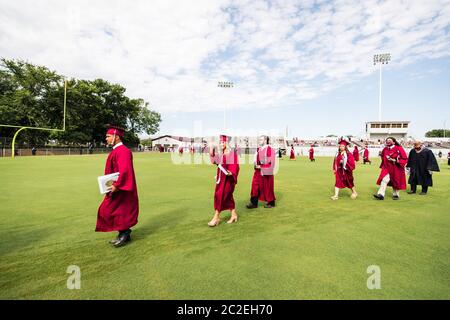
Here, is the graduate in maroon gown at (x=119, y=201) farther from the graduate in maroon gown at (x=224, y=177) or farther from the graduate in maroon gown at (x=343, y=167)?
the graduate in maroon gown at (x=343, y=167)

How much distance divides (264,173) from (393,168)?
4.25 metres

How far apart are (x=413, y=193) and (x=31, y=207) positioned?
1152 centimetres

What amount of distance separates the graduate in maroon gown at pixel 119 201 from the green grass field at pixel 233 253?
30 cm

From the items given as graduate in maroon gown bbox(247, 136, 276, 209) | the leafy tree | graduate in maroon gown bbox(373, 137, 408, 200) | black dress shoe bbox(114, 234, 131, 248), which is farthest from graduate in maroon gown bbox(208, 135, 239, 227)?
the leafy tree

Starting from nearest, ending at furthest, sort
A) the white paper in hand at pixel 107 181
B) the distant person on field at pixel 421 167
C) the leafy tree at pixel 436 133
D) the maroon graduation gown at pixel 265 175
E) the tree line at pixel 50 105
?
the white paper in hand at pixel 107 181 → the maroon graduation gown at pixel 265 175 → the distant person on field at pixel 421 167 → the tree line at pixel 50 105 → the leafy tree at pixel 436 133

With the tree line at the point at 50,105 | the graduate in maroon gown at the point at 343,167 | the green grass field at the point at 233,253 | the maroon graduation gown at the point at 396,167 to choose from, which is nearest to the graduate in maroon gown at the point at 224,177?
the green grass field at the point at 233,253

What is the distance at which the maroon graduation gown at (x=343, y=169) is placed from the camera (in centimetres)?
773

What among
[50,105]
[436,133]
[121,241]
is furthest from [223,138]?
[436,133]

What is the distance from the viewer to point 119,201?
13.5ft

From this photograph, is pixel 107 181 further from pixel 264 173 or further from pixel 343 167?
pixel 343 167

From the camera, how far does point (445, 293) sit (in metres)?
2.68
